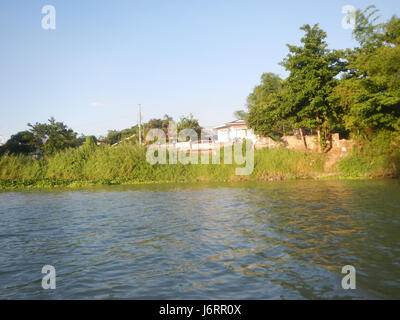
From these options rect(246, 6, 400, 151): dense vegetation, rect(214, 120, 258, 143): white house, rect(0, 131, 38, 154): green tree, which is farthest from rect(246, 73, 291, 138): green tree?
rect(0, 131, 38, 154): green tree

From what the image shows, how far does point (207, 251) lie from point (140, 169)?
17.1m

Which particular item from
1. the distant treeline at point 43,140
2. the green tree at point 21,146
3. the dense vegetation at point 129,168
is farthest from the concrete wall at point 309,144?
the green tree at point 21,146

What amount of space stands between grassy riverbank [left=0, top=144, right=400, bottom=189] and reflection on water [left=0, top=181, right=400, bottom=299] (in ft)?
34.3

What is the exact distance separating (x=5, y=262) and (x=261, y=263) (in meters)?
4.27

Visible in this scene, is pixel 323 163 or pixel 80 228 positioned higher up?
pixel 323 163

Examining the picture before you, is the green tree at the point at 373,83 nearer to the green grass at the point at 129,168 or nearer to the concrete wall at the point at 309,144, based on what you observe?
the concrete wall at the point at 309,144

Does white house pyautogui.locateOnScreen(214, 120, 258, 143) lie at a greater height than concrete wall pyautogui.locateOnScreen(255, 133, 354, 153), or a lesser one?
greater

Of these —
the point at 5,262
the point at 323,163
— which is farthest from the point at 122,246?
the point at 323,163

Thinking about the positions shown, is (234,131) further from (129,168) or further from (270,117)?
(129,168)

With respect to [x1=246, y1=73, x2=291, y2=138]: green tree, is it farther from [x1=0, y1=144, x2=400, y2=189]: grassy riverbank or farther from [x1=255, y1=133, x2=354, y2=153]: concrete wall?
[x1=0, y1=144, x2=400, y2=189]: grassy riverbank

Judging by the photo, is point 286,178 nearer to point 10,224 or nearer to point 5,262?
point 10,224

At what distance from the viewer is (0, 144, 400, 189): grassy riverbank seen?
20.7 metres

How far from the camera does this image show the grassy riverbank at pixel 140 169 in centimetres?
2069
